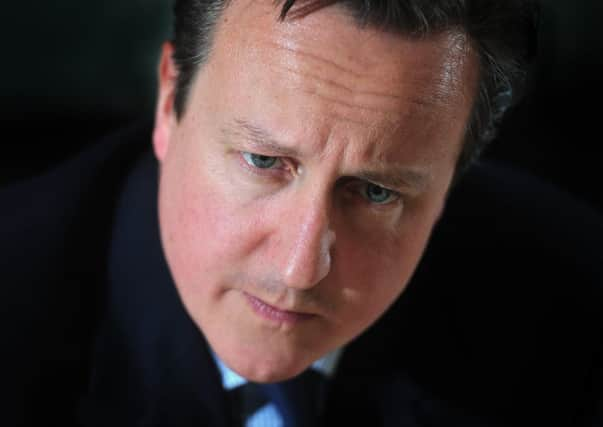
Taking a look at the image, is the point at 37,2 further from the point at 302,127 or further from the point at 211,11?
the point at 302,127

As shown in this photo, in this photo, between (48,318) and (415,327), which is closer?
(48,318)

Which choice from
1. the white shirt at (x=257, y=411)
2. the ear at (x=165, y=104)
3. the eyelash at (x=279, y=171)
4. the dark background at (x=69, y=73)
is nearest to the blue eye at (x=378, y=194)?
the eyelash at (x=279, y=171)

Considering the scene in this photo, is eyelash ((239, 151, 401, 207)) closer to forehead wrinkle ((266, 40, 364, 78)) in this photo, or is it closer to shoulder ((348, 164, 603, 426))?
forehead wrinkle ((266, 40, 364, 78))

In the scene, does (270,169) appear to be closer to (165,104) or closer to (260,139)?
(260,139)

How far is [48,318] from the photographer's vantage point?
1.17 m

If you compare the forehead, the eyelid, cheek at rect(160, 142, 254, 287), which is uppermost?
the forehead

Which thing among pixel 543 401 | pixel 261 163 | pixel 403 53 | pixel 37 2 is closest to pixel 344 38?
pixel 403 53

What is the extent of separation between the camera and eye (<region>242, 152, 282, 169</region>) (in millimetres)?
940

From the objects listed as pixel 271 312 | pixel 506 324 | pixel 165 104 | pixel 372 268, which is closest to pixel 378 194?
pixel 372 268

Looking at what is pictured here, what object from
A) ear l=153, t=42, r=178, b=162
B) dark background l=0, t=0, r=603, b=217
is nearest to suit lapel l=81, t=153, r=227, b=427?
ear l=153, t=42, r=178, b=162

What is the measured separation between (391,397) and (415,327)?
140mm

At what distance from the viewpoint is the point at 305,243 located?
888 mm

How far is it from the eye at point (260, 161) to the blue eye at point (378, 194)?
114 mm

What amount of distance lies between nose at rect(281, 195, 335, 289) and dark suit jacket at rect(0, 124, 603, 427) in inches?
13.6
